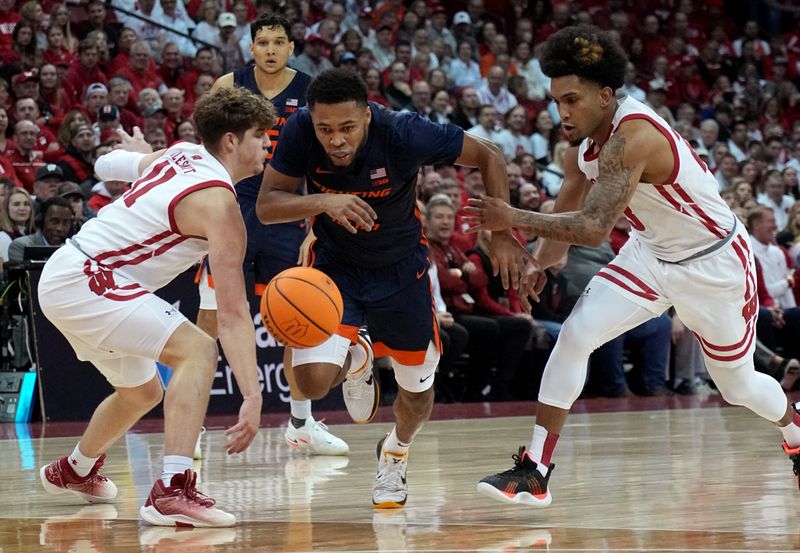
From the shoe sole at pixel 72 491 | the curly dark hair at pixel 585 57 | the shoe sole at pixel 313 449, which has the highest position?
the curly dark hair at pixel 585 57

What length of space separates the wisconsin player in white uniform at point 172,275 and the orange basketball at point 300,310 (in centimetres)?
30

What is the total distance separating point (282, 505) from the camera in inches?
218

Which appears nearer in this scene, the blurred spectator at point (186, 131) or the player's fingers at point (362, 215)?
the player's fingers at point (362, 215)

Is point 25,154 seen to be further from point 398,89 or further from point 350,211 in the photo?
point 350,211

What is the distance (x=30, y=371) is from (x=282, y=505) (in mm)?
5357

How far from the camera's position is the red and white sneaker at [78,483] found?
5.70 meters

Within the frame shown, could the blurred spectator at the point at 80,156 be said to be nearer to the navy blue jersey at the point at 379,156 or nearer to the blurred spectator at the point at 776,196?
the navy blue jersey at the point at 379,156

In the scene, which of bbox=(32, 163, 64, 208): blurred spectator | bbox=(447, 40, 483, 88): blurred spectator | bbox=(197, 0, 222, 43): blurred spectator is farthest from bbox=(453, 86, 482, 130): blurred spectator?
bbox=(32, 163, 64, 208): blurred spectator

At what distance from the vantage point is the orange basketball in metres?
5.22

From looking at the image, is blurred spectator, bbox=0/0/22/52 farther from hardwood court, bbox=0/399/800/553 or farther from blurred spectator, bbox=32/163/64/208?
hardwood court, bbox=0/399/800/553

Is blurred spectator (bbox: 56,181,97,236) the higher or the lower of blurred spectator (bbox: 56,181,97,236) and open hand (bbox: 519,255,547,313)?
the lower

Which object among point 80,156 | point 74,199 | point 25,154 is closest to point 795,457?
point 74,199

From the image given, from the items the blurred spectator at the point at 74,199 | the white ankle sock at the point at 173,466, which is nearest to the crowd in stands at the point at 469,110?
the blurred spectator at the point at 74,199

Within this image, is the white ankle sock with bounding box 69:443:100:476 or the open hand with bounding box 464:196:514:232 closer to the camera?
the open hand with bounding box 464:196:514:232
